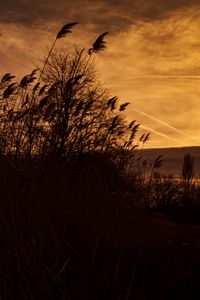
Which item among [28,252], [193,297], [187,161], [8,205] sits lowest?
[193,297]

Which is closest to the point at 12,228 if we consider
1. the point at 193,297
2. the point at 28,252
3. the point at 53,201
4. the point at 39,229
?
the point at 39,229

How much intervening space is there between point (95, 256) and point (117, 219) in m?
1.27

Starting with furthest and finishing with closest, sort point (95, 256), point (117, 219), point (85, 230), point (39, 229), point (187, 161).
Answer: point (187, 161) < point (117, 219) < point (85, 230) < point (95, 256) < point (39, 229)

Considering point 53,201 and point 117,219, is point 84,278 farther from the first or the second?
point 117,219

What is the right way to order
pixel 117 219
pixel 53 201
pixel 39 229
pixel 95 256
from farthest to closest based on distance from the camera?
pixel 117 219 < pixel 53 201 < pixel 95 256 < pixel 39 229

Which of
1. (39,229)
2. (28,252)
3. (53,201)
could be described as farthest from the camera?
(53,201)

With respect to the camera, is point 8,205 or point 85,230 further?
point 85,230

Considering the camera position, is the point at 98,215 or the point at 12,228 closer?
the point at 12,228

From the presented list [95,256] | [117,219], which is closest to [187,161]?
[117,219]

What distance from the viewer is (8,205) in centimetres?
405

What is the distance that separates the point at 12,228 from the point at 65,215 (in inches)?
40.8

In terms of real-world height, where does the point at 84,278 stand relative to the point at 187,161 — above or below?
below

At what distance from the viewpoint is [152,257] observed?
455cm

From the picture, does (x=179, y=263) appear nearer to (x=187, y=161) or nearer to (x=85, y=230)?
(x=85, y=230)
